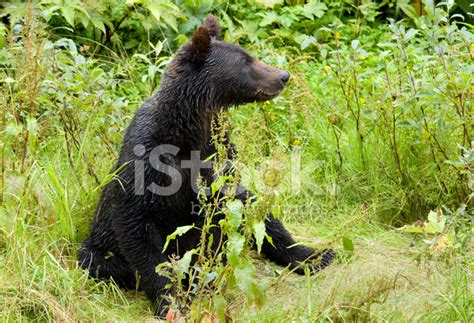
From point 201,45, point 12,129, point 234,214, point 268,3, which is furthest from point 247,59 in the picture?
point 268,3

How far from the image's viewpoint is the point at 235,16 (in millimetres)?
8961

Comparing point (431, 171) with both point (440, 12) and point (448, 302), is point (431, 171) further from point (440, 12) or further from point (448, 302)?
point (448, 302)

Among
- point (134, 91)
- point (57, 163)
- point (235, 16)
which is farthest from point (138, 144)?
point (235, 16)

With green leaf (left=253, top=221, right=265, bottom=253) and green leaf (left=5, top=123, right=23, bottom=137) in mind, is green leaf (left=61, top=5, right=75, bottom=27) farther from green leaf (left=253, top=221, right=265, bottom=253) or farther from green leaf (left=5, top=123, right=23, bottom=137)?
green leaf (left=253, top=221, right=265, bottom=253)

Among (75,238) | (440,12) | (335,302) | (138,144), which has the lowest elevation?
(75,238)

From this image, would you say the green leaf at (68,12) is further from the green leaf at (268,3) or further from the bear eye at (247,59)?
the bear eye at (247,59)

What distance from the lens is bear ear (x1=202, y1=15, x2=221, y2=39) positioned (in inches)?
215

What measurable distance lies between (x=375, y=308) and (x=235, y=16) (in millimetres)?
5327

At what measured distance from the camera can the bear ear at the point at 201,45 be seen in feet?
17.1

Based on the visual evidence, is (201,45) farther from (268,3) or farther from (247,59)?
(268,3)

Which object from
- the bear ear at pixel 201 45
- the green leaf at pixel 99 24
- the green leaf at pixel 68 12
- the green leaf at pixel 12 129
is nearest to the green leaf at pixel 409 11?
the green leaf at pixel 99 24

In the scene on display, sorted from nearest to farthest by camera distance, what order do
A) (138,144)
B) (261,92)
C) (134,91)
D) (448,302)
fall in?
1. (448,302)
2. (138,144)
3. (261,92)
4. (134,91)

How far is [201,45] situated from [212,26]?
322 mm

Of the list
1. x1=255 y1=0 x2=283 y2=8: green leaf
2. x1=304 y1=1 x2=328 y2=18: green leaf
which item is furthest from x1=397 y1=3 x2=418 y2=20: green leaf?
x1=255 y1=0 x2=283 y2=8: green leaf
